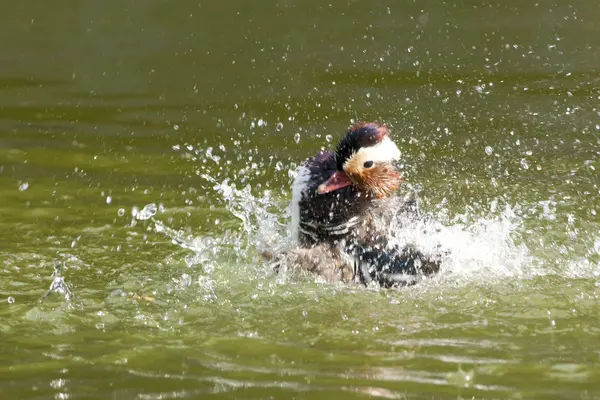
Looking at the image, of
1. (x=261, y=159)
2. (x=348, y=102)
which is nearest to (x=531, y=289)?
(x=261, y=159)

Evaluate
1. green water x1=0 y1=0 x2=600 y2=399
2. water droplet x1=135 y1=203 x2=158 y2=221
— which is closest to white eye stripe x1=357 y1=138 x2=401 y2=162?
green water x1=0 y1=0 x2=600 y2=399

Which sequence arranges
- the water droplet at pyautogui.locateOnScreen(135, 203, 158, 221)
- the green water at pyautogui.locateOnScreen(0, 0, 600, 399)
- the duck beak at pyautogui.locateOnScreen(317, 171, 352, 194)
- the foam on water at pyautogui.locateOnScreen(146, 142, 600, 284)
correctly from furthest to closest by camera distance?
1. the water droplet at pyautogui.locateOnScreen(135, 203, 158, 221)
2. the foam on water at pyautogui.locateOnScreen(146, 142, 600, 284)
3. the duck beak at pyautogui.locateOnScreen(317, 171, 352, 194)
4. the green water at pyautogui.locateOnScreen(0, 0, 600, 399)

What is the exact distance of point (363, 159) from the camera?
595cm

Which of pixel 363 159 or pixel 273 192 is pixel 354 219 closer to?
pixel 363 159

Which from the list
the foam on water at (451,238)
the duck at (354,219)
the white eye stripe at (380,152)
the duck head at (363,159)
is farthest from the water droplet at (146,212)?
the white eye stripe at (380,152)

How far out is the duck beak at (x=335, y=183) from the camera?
19.2 ft

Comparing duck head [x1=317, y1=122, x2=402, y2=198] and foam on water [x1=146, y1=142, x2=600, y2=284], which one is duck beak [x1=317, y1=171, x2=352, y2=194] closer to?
duck head [x1=317, y1=122, x2=402, y2=198]

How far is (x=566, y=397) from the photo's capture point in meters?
4.52

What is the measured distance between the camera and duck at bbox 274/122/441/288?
5.86 meters

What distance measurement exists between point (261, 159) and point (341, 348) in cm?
315

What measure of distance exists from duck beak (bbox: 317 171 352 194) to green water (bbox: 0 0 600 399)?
0.56 meters

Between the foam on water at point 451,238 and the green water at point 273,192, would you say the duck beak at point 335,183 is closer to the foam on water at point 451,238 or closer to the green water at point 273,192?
the foam on water at point 451,238

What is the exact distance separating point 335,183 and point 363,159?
0.21m

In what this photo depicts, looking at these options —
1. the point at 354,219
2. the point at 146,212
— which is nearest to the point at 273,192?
the point at 146,212
